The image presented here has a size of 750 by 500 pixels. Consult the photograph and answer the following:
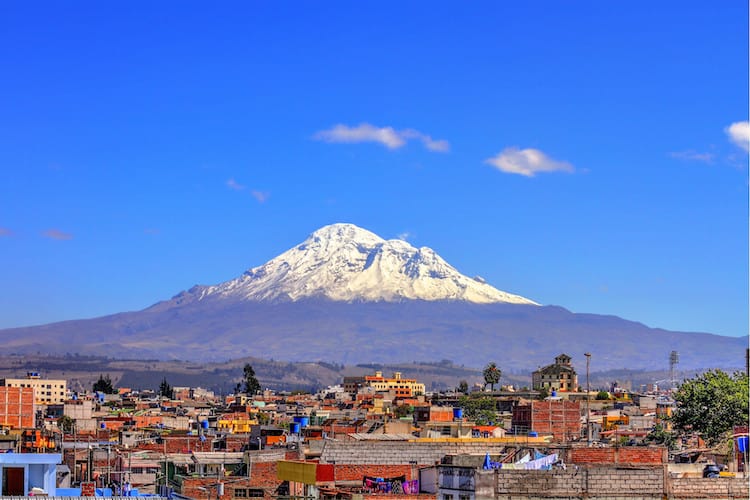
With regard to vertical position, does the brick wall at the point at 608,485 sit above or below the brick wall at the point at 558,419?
below

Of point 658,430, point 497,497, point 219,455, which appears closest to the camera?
point 497,497

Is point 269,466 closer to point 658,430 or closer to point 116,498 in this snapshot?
point 116,498

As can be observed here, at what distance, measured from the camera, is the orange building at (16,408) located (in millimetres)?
101438

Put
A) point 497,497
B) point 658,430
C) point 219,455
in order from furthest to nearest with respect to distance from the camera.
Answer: point 658,430
point 219,455
point 497,497

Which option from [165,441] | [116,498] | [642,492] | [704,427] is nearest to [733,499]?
[642,492]

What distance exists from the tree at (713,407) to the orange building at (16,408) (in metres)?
47.5

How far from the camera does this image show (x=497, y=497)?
2964 cm

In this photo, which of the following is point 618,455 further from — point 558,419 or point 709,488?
point 558,419

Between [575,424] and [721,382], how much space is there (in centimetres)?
1807

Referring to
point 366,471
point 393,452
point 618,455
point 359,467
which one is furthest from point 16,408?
point 618,455

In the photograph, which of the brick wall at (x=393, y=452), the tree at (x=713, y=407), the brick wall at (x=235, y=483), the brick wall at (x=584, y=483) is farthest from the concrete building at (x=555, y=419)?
the brick wall at (x=584, y=483)

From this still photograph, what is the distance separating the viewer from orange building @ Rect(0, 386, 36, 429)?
101 meters

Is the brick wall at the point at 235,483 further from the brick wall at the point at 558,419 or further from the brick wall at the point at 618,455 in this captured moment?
the brick wall at the point at 558,419

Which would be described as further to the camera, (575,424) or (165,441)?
(575,424)
